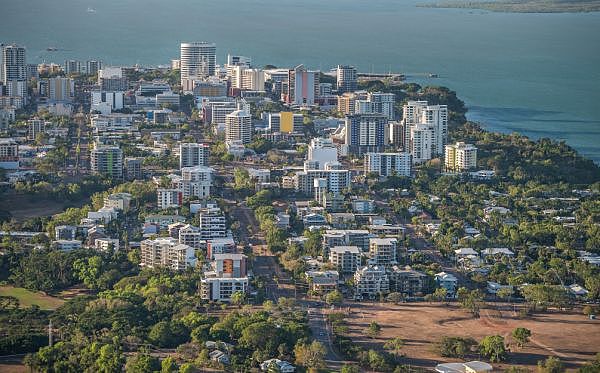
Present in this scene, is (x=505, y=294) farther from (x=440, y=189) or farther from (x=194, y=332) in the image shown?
(x=440, y=189)

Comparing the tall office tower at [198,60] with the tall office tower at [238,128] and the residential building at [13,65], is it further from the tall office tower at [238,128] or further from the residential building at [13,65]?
the tall office tower at [238,128]

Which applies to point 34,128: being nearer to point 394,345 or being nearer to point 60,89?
point 60,89

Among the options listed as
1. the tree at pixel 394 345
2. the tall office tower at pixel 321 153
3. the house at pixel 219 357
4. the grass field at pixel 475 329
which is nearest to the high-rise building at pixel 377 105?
the tall office tower at pixel 321 153

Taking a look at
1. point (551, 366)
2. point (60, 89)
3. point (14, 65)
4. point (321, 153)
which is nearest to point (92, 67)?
point (14, 65)

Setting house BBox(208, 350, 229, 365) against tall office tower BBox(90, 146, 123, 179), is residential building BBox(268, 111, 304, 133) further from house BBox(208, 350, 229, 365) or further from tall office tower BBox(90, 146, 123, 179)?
house BBox(208, 350, 229, 365)

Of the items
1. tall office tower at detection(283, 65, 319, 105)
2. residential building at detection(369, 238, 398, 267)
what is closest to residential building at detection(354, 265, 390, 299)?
residential building at detection(369, 238, 398, 267)

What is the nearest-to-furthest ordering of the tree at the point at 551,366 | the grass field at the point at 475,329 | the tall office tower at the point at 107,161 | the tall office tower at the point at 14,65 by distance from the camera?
the tree at the point at 551,366 → the grass field at the point at 475,329 → the tall office tower at the point at 107,161 → the tall office tower at the point at 14,65
